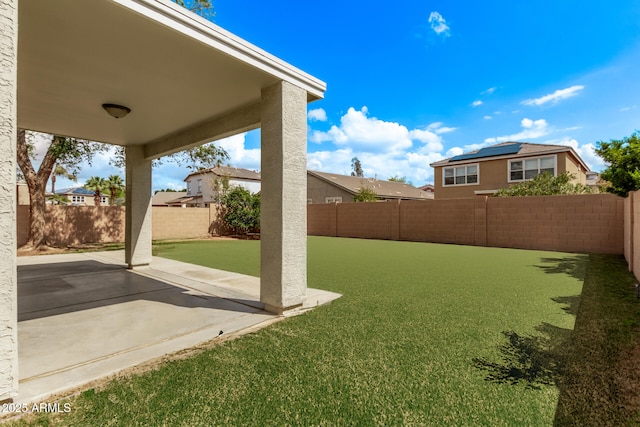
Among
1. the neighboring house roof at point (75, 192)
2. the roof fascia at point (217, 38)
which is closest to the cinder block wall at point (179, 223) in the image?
the roof fascia at point (217, 38)

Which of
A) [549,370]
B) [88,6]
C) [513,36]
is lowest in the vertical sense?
[549,370]

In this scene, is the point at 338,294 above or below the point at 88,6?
below

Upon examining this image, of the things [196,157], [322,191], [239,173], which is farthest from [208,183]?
[196,157]

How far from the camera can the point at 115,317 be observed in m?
4.19

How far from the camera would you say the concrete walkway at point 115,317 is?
284 cm

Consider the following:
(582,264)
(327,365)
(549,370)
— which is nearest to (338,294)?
(327,365)

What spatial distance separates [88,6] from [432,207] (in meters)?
14.0

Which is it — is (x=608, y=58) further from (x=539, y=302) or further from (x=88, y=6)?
(x=88, y=6)

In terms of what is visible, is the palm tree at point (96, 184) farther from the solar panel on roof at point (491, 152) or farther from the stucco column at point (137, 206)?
the solar panel on roof at point (491, 152)

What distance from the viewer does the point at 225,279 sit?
261 inches

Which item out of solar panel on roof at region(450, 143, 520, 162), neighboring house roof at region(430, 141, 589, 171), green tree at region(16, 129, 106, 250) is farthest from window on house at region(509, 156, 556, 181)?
green tree at region(16, 129, 106, 250)

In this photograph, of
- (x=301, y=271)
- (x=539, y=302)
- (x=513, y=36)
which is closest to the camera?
(x=301, y=271)

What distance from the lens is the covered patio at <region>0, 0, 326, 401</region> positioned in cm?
225

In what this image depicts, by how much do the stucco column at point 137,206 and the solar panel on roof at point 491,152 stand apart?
65.0 feet
